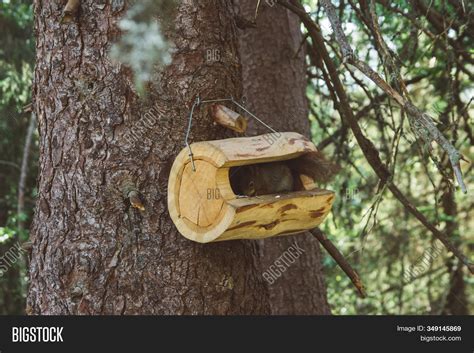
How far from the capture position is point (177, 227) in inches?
88.2

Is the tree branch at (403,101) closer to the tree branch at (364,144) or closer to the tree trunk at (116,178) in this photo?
the tree trunk at (116,178)

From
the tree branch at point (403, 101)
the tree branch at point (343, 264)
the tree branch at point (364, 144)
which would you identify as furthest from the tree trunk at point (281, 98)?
the tree branch at point (403, 101)

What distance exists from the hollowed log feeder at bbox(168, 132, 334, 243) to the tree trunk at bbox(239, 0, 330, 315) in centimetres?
188

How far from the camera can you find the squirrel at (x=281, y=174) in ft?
7.43

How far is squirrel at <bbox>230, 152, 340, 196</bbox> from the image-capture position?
227cm

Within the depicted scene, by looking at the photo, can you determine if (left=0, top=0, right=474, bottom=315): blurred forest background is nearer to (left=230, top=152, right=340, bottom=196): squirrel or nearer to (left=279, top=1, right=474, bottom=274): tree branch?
(left=279, top=1, right=474, bottom=274): tree branch

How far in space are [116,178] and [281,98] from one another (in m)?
2.06

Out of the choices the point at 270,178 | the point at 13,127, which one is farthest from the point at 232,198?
the point at 13,127

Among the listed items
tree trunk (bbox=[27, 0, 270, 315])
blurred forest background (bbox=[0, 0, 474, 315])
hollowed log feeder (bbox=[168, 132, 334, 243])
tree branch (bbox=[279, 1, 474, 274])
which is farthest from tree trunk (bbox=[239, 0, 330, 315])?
hollowed log feeder (bbox=[168, 132, 334, 243])

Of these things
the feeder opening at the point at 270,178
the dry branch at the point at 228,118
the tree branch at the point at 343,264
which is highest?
the dry branch at the point at 228,118

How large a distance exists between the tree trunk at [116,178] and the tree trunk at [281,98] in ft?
5.54

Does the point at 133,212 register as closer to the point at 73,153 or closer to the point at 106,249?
the point at 106,249

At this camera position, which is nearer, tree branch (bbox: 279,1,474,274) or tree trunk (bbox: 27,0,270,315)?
tree trunk (bbox: 27,0,270,315)

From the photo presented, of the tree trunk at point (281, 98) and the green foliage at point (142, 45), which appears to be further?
the tree trunk at point (281, 98)
